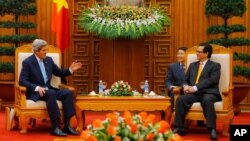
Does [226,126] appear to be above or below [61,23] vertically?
below

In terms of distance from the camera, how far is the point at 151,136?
2.74 metres

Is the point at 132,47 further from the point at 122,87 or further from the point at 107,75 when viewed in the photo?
the point at 122,87

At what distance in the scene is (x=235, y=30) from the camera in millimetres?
8570

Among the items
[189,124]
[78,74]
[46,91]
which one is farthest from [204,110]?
[78,74]

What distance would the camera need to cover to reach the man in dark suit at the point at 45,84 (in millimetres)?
6285

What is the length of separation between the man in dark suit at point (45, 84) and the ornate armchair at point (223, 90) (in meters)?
1.31

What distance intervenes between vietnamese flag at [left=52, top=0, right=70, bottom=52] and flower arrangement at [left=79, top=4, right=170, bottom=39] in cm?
49

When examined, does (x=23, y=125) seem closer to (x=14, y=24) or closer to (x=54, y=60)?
(x=54, y=60)

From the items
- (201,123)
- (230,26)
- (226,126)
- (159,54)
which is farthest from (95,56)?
(226,126)

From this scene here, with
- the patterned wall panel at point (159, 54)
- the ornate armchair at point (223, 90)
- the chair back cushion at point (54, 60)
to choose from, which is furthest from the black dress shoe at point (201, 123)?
the patterned wall panel at point (159, 54)

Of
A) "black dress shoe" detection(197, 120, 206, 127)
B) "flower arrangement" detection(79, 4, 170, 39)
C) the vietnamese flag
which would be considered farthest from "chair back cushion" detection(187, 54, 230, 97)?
the vietnamese flag

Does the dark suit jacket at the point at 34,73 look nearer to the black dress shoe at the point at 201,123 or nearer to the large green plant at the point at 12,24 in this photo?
the black dress shoe at the point at 201,123

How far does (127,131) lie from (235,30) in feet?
20.1

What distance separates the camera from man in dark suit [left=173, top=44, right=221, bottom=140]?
621cm
